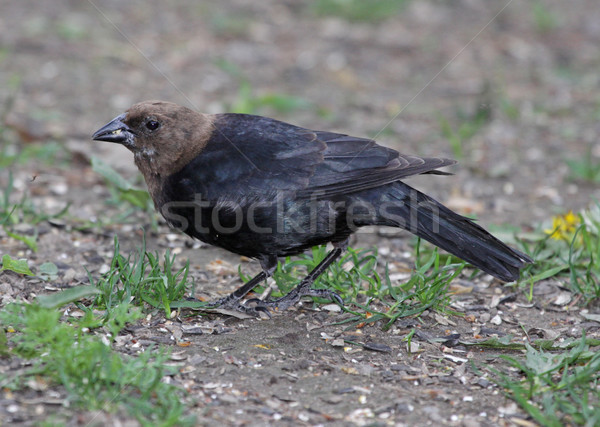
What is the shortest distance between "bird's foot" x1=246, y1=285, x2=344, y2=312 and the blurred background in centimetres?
206

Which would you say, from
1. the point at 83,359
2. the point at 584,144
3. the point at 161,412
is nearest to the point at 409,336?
the point at 161,412

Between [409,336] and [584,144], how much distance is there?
4594 mm

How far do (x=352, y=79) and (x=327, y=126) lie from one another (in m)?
1.54

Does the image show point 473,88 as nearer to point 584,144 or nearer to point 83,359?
point 584,144

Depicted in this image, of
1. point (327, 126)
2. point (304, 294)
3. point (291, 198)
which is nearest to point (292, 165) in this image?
point (291, 198)

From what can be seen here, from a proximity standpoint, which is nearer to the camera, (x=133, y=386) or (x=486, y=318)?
(x=133, y=386)

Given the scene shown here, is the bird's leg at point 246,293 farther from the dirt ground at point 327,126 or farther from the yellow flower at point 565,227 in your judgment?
the yellow flower at point 565,227

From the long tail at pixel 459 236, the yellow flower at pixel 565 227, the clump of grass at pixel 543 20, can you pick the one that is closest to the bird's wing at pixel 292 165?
the long tail at pixel 459 236

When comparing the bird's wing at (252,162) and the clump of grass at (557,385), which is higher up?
the bird's wing at (252,162)

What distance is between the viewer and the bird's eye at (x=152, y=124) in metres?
4.65

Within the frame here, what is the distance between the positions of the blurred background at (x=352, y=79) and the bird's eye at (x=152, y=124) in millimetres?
1517

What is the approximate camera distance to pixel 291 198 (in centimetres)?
427

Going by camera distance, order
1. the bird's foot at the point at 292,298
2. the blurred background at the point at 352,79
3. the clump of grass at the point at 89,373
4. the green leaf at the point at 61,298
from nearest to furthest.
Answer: the clump of grass at the point at 89,373
the green leaf at the point at 61,298
the bird's foot at the point at 292,298
the blurred background at the point at 352,79

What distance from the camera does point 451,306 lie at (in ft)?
15.0
